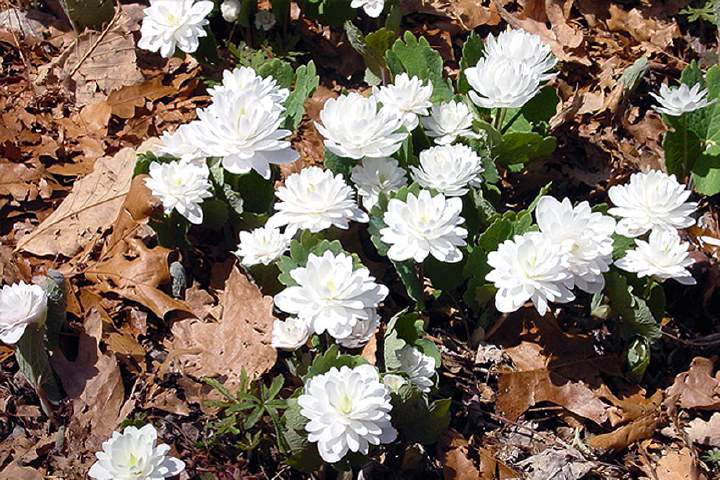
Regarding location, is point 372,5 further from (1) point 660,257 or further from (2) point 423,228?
(1) point 660,257

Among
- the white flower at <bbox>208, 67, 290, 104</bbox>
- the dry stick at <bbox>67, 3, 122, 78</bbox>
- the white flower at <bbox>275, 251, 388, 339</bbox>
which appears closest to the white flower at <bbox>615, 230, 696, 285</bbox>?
the white flower at <bbox>275, 251, 388, 339</bbox>

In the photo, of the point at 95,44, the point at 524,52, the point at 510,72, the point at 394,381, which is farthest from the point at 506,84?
the point at 95,44

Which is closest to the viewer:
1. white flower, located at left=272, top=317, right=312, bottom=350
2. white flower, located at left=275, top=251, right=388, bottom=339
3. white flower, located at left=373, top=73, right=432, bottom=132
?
white flower, located at left=275, top=251, right=388, bottom=339

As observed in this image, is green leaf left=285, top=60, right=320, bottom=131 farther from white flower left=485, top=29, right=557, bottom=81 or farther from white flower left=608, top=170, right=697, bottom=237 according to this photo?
white flower left=608, top=170, right=697, bottom=237

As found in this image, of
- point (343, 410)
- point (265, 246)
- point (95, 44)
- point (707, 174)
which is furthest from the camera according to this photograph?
point (95, 44)

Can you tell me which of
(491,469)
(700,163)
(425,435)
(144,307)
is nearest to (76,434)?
(144,307)

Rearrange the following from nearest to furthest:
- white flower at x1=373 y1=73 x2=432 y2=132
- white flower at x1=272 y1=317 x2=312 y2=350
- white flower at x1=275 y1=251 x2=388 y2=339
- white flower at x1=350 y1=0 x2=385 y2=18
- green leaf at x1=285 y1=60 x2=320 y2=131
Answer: white flower at x1=275 y1=251 x2=388 y2=339
white flower at x1=272 y1=317 x2=312 y2=350
white flower at x1=373 y1=73 x2=432 y2=132
green leaf at x1=285 y1=60 x2=320 y2=131
white flower at x1=350 y1=0 x2=385 y2=18

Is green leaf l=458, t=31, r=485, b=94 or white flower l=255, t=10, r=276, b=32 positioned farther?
white flower l=255, t=10, r=276, b=32
